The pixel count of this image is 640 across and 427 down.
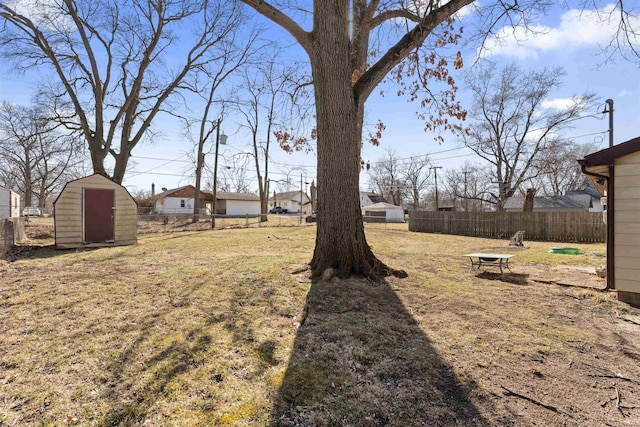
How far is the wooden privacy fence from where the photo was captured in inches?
626

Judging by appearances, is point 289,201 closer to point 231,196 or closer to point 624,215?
point 231,196

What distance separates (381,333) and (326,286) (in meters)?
1.60

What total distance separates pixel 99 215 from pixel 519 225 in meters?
19.7

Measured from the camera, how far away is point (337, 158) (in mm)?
5441

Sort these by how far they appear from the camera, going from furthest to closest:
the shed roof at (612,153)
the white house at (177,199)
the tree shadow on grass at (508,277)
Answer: the white house at (177,199)
the tree shadow on grass at (508,277)
the shed roof at (612,153)

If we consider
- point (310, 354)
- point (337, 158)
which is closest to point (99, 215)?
point (337, 158)

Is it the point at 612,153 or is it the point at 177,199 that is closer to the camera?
the point at 612,153

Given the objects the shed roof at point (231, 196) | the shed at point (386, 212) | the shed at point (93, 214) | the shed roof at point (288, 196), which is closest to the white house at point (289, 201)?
the shed roof at point (288, 196)

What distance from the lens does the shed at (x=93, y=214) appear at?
9.86 m

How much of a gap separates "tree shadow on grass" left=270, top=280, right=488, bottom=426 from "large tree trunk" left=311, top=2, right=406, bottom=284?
162 centimetres

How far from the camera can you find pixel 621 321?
413 cm

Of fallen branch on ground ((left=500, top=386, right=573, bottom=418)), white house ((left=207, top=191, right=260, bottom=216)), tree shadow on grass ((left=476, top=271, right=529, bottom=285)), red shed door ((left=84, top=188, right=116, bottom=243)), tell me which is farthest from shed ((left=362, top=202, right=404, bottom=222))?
fallen branch on ground ((left=500, top=386, right=573, bottom=418))

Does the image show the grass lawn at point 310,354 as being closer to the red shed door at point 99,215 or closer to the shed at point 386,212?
the red shed door at point 99,215

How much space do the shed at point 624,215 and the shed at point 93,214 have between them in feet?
40.8
